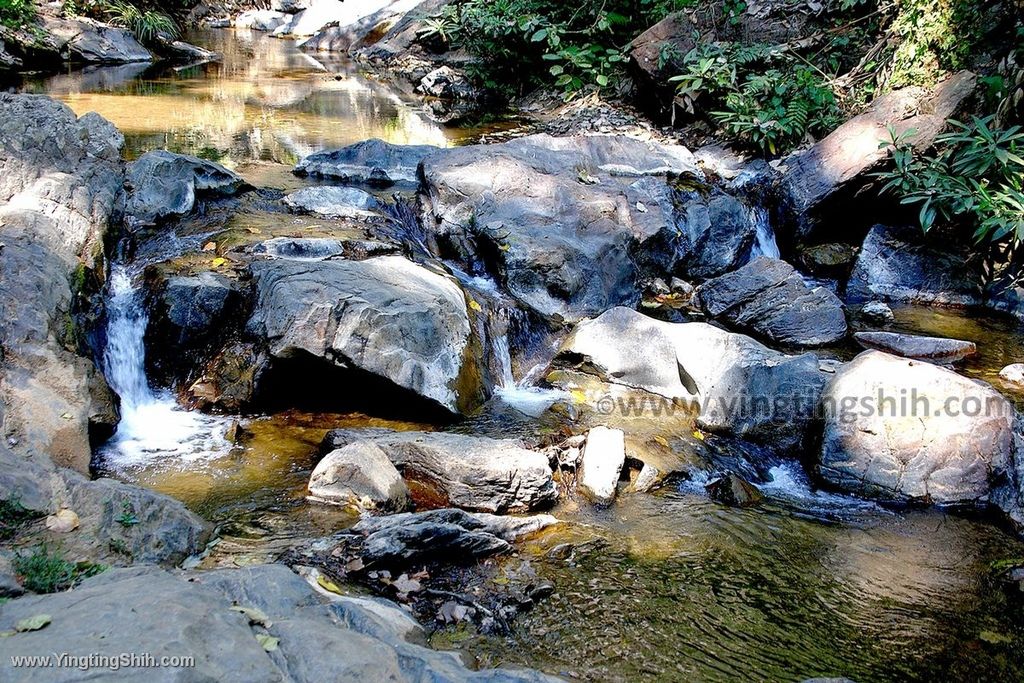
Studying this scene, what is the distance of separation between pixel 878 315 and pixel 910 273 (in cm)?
101

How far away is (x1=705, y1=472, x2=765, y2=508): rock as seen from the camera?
4.81 m

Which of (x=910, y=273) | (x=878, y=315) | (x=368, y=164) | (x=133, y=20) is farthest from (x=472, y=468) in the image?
(x=133, y=20)

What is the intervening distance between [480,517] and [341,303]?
6.15 ft

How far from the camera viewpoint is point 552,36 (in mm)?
13602

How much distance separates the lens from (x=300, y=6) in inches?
1013

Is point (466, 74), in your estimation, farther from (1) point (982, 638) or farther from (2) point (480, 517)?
(1) point (982, 638)

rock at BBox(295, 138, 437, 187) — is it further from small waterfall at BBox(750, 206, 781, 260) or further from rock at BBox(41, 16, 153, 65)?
rock at BBox(41, 16, 153, 65)

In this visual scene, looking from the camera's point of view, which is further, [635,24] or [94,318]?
[635,24]

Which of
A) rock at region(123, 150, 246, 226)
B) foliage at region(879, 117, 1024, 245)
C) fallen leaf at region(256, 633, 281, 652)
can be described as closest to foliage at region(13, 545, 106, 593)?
fallen leaf at region(256, 633, 281, 652)

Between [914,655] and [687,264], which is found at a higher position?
[687,264]

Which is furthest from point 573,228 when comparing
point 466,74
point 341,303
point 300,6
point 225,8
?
point 225,8

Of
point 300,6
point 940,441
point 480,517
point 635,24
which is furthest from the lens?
point 300,6

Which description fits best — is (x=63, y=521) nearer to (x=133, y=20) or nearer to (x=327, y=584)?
(x=327, y=584)

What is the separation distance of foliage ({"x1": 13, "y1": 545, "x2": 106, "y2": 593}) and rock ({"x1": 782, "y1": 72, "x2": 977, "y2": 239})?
7.67m
